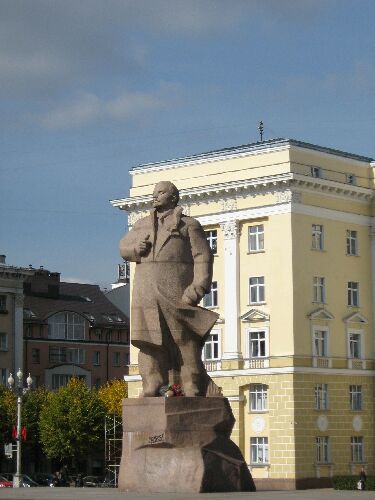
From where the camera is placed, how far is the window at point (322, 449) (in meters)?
→ 70.8

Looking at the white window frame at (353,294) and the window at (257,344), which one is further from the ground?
the white window frame at (353,294)

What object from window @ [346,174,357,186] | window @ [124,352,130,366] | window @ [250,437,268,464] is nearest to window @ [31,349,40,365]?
window @ [124,352,130,366]

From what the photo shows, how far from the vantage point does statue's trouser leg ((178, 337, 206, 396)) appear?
25141 millimetres

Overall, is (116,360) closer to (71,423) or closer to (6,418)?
(6,418)

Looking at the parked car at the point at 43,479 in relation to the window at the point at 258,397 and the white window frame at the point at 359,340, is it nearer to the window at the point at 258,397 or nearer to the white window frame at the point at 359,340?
the window at the point at 258,397

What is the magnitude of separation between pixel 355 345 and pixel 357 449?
5777 mm

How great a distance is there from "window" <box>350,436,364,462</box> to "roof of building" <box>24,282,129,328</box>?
3769cm

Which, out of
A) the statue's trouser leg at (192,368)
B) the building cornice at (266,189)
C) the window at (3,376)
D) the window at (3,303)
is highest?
the building cornice at (266,189)

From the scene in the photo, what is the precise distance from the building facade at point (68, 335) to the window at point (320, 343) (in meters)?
35.5

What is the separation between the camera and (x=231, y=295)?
74.1m

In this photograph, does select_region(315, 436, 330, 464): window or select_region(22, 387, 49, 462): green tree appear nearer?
select_region(315, 436, 330, 464): window

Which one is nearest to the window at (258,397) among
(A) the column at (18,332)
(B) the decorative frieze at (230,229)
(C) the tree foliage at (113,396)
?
(B) the decorative frieze at (230,229)

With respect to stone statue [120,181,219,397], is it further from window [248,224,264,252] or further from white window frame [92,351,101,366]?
white window frame [92,351,101,366]

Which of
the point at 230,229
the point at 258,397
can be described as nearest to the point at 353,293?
the point at 230,229
